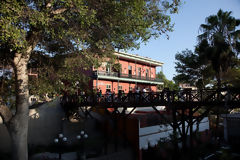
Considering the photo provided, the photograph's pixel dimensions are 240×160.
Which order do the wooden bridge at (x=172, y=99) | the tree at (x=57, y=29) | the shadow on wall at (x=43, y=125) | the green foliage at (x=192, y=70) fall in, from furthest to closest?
the green foliage at (x=192, y=70) → the shadow on wall at (x=43, y=125) → the wooden bridge at (x=172, y=99) → the tree at (x=57, y=29)

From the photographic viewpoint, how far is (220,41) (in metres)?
13.5

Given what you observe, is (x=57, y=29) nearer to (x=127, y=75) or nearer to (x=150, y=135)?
(x=150, y=135)

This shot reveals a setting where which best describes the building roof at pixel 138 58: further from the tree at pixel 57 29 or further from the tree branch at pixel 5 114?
the tree branch at pixel 5 114

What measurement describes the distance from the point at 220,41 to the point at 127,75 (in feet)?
41.8

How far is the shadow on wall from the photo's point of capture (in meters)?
12.1

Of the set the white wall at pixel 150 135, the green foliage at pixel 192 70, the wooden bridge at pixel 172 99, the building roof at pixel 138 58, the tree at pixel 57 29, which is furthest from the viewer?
the building roof at pixel 138 58

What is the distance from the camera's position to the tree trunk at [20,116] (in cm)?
720

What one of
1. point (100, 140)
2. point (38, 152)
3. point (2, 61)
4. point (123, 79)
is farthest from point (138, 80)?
point (2, 61)

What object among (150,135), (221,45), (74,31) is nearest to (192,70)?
(221,45)

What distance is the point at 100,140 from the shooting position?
15273 millimetres

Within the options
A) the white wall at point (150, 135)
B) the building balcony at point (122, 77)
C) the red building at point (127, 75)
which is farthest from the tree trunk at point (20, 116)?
the building balcony at point (122, 77)

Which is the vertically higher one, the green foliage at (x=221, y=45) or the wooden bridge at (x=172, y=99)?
the green foliage at (x=221, y=45)

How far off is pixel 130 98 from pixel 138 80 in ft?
44.0

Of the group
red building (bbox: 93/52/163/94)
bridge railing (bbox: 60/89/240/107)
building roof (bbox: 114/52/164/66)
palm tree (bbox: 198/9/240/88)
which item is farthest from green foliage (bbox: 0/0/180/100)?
building roof (bbox: 114/52/164/66)
